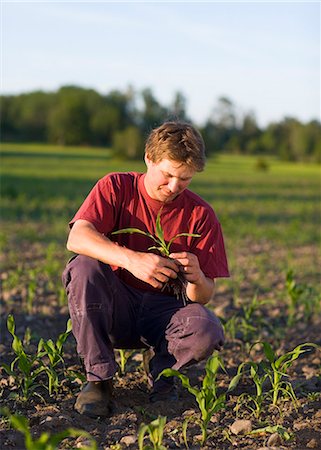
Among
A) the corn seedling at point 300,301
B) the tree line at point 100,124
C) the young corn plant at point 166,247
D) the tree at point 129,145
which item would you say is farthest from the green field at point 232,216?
the tree line at point 100,124

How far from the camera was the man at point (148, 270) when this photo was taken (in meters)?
3.85

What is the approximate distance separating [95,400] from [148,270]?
0.74 meters

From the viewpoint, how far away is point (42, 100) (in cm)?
8631

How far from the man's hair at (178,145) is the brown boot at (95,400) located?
1.24 metres

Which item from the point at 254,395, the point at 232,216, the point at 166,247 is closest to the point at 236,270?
the point at 254,395

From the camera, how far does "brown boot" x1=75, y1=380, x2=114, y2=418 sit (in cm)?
380

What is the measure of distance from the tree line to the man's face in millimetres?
63808

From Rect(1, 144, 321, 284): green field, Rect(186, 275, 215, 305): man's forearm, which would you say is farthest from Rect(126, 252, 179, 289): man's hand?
Rect(1, 144, 321, 284): green field

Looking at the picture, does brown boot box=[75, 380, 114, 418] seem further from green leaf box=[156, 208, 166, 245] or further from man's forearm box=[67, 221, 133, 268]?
green leaf box=[156, 208, 166, 245]

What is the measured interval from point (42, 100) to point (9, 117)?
11211 millimetres

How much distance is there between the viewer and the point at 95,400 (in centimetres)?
381

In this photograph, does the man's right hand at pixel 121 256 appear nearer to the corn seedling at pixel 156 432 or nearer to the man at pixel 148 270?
the man at pixel 148 270

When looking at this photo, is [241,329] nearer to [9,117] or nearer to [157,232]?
[157,232]

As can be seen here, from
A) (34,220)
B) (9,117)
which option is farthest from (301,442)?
(9,117)
